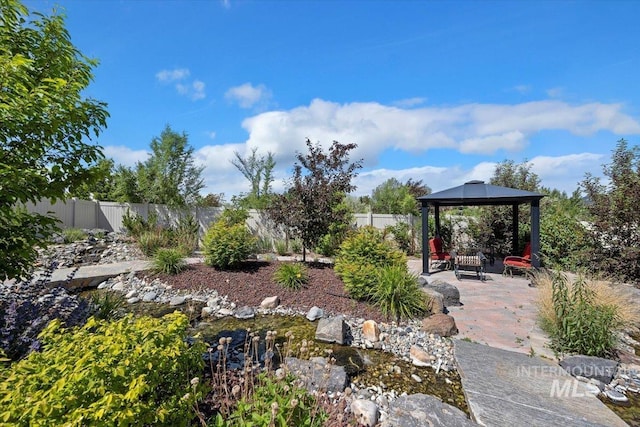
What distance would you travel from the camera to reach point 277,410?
4.37 feet

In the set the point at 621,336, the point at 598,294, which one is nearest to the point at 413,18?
the point at 598,294

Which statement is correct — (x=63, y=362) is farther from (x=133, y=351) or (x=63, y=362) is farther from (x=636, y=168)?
(x=636, y=168)

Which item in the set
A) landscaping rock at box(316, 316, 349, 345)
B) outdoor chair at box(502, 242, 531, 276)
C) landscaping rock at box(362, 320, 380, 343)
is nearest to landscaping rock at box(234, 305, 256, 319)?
landscaping rock at box(316, 316, 349, 345)

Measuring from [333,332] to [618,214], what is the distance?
6998 millimetres

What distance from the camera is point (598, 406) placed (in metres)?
2.44

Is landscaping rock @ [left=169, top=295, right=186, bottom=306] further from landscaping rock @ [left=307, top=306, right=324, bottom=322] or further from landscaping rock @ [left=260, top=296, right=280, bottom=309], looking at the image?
landscaping rock @ [left=307, top=306, right=324, bottom=322]

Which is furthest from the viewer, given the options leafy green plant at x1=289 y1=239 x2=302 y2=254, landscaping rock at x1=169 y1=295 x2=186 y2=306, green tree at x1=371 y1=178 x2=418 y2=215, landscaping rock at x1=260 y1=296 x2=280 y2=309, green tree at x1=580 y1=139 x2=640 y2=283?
green tree at x1=371 y1=178 x2=418 y2=215

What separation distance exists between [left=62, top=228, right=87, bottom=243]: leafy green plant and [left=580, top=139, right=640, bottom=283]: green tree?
14.8 m

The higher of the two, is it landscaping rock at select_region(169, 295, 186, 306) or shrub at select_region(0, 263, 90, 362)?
shrub at select_region(0, 263, 90, 362)

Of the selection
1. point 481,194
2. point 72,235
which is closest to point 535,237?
point 481,194

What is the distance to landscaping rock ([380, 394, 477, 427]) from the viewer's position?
6.88 ft

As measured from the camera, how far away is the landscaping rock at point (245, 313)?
5043mm

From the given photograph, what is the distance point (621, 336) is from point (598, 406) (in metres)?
2.40

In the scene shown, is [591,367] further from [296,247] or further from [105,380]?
[296,247]
